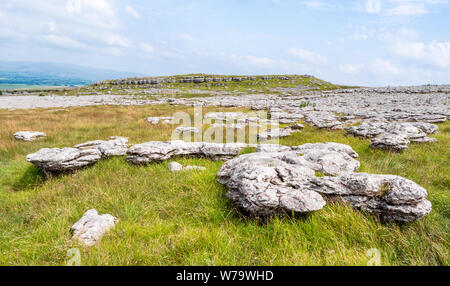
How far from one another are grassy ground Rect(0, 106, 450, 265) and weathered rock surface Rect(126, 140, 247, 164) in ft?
2.68

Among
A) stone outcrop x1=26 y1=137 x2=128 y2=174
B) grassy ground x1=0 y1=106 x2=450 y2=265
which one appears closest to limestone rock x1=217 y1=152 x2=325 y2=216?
grassy ground x1=0 y1=106 x2=450 y2=265

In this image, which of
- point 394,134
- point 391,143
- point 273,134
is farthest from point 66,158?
point 394,134

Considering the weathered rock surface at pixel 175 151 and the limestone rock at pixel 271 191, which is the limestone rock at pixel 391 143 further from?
the limestone rock at pixel 271 191

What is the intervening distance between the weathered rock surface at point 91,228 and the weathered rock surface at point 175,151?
3531mm

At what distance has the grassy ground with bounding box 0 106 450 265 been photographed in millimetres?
3113

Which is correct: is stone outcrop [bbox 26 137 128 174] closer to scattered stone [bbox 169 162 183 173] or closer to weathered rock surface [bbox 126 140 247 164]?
weathered rock surface [bbox 126 140 247 164]

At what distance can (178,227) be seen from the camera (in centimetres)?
400

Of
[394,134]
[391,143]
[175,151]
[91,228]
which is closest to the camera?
[91,228]

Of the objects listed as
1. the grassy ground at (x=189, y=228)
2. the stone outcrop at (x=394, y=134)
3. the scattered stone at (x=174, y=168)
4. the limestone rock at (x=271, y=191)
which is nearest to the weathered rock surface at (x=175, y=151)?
the grassy ground at (x=189, y=228)

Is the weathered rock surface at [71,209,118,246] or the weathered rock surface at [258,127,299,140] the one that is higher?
the weathered rock surface at [258,127,299,140]

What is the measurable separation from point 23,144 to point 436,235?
58.3 ft

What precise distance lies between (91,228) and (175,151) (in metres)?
4.78

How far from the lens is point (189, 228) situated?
3.82m

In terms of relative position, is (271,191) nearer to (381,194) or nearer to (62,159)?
(381,194)
